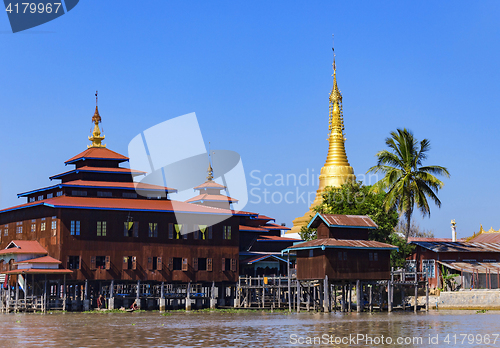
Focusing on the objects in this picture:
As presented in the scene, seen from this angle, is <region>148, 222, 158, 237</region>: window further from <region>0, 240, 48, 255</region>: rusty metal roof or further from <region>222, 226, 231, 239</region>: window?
<region>0, 240, 48, 255</region>: rusty metal roof

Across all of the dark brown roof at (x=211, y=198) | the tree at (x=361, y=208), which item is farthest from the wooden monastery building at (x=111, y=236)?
the dark brown roof at (x=211, y=198)

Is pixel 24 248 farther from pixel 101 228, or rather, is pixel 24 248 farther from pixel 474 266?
pixel 474 266

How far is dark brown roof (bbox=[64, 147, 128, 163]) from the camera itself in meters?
66.4

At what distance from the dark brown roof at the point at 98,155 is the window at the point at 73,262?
10568 mm

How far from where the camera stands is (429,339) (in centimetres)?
3130

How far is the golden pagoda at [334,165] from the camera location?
92312 mm

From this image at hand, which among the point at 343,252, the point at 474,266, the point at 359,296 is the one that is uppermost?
the point at 343,252

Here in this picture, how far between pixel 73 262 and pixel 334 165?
43.2 meters

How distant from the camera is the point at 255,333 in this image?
35.1 meters

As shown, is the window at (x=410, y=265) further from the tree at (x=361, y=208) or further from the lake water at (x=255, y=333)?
the lake water at (x=255, y=333)

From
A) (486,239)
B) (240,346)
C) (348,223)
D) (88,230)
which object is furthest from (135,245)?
(486,239)

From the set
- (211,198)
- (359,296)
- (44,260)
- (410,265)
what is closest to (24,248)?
(44,260)

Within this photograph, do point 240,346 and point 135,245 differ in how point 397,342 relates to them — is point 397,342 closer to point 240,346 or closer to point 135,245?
point 240,346

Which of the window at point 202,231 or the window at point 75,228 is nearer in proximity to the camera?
the window at point 75,228
